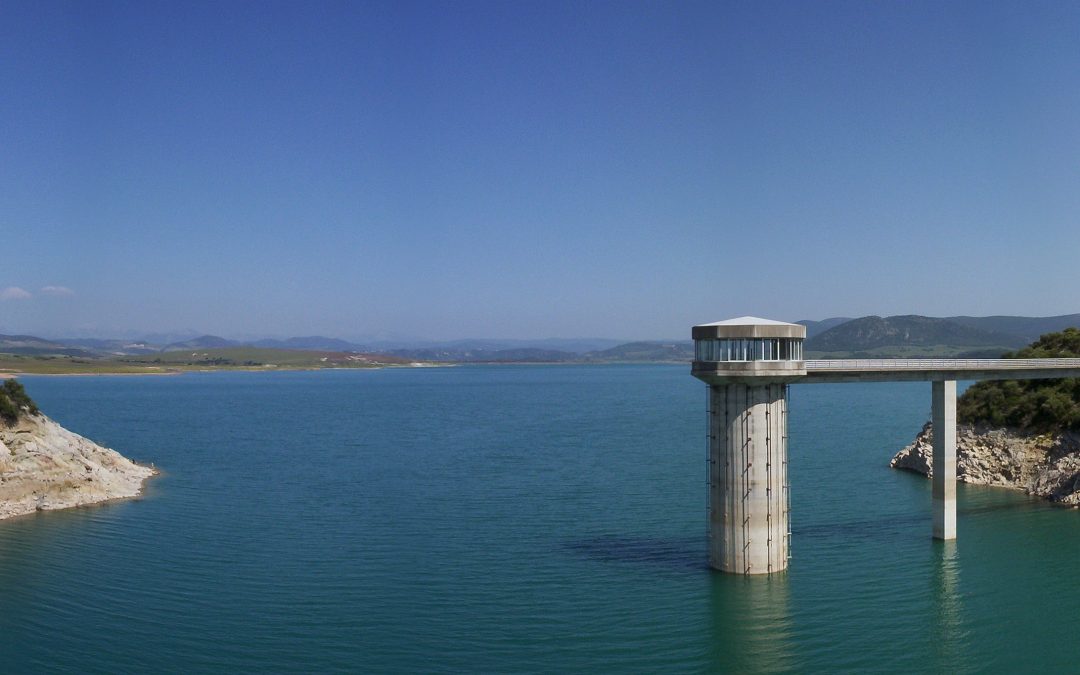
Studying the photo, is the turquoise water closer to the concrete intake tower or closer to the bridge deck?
the concrete intake tower

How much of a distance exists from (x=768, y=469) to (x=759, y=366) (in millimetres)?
4716

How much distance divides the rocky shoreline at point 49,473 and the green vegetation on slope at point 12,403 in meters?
0.48

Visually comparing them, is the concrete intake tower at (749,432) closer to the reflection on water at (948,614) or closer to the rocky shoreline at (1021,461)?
the reflection on water at (948,614)

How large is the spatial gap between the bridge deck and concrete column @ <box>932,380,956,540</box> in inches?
39.9

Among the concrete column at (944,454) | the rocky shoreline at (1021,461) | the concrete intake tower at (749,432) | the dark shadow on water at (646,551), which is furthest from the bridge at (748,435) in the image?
the rocky shoreline at (1021,461)

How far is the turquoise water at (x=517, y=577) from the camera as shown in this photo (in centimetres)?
3139

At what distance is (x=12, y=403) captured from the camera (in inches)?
2404

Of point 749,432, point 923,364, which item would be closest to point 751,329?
point 749,432

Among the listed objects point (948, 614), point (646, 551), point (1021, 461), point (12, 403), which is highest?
point (12, 403)

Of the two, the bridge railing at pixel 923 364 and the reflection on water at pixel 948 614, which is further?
the bridge railing at pixel 923 364

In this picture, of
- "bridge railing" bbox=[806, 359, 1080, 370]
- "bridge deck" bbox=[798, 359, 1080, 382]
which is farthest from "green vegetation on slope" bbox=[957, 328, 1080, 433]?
"bridge railing" bbox=[806, 359, 1080, 370]

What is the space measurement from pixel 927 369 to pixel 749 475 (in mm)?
12934

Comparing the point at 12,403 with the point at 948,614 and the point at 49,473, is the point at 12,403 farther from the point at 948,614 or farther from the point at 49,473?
the point at 948,614

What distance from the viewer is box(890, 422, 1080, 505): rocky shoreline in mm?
56094
